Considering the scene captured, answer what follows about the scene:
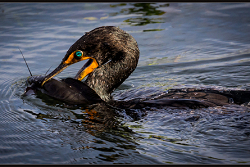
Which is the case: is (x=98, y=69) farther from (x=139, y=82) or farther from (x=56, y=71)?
(x=139, y=82)

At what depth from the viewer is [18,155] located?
368 cm

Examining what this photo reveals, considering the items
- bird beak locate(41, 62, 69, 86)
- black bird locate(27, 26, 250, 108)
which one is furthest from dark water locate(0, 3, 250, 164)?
bird beak locate(41, 62, 69, 86)

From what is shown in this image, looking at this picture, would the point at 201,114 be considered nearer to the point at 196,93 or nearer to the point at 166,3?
the point at 196,93

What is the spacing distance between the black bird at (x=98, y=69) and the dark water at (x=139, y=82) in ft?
0.73

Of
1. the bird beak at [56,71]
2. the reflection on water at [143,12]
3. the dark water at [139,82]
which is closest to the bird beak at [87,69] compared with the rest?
the bird beak at [56,71]

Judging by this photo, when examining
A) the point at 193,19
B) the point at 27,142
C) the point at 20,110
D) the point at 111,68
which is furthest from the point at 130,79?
the point at 193,19

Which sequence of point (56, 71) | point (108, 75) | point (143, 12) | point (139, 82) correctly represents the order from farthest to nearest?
point (143, 12) → point (139, 82) → point (108, 75) → point (56, 71)

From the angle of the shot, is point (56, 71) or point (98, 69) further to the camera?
point (98, 69)

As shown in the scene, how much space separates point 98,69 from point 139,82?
4.16ft

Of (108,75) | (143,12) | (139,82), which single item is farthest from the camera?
(143,12)

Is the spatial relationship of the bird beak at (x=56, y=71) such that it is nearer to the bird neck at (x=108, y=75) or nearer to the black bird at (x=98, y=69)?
the black bird at (x=98, y=69)

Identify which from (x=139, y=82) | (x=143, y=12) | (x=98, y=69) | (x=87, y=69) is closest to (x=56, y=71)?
(x=87, y=69)

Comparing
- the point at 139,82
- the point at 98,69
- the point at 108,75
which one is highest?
the point at 98,69

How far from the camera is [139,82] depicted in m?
6.34
